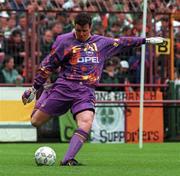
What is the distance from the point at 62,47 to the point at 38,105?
1234 mm

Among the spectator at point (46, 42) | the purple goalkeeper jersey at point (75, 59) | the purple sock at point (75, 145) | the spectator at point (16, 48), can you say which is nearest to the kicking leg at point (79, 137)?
the purple sock at point (75, 145)

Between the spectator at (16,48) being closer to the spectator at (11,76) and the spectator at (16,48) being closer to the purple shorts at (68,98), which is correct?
the spectator at (11,76)

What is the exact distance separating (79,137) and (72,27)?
1000 centimetres

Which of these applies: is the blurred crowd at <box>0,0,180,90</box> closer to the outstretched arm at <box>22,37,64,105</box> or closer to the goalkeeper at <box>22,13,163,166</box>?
the outstretched arm at <box>22,37,64,105</box>

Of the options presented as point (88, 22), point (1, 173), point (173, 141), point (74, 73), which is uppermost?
point (88, 22)

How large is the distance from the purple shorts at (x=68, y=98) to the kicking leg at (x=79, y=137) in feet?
0.36

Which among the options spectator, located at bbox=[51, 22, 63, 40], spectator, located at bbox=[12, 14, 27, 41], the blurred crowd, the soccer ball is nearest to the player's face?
the soccer ball

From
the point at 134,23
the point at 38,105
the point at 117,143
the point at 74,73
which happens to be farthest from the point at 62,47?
the point at 134,23

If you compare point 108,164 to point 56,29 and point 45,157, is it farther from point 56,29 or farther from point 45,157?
point 56,29

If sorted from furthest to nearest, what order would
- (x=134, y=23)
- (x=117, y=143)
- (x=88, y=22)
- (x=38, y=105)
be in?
(x=134, y=23) → (x=117, y=143) → (x=38, y=105) → (x=88, y=22)

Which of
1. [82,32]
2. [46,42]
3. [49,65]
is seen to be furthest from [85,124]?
[46,42]

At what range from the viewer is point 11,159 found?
41.7 feet

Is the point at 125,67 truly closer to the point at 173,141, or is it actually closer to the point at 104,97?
the point at 104,97

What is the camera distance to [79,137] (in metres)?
11.0
